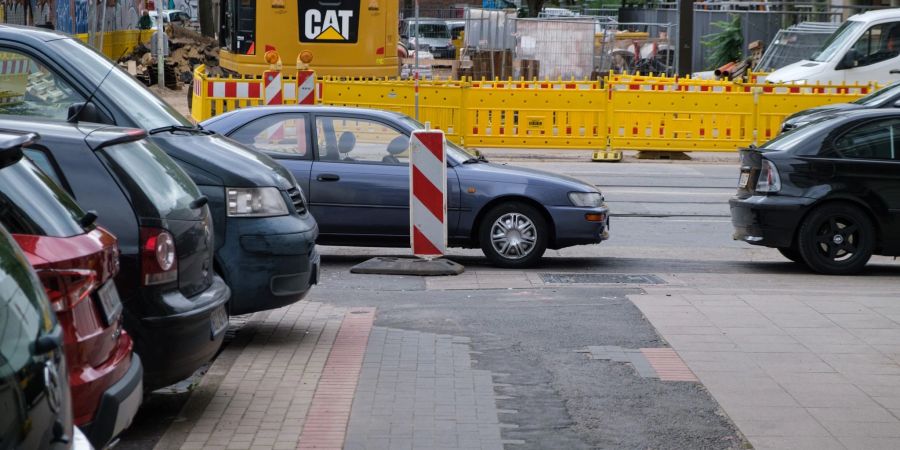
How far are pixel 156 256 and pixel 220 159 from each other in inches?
86.5

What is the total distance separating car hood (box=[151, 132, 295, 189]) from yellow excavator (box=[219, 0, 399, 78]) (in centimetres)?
1653

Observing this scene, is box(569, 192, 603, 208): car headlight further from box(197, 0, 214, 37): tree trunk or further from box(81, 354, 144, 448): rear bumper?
box(197, 0, 214, 37): tree trunk

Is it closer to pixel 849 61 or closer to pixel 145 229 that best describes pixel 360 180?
pixel 145 229

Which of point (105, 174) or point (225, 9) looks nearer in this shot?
point (105, 174)

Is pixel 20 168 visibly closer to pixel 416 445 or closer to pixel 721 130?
pixel 416 445

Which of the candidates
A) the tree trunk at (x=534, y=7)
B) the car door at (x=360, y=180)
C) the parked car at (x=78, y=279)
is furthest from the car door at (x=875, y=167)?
the tree trunk at (x=534, y=7)

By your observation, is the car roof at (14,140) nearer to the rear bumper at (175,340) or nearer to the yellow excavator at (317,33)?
the rear bumper at (175,340)

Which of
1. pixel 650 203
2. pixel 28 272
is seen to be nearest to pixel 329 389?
pixel 28 272

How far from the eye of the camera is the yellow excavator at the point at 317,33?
24.6 m

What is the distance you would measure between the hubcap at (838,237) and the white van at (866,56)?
12628mm

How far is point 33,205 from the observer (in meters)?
4.41

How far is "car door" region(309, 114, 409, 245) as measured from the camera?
11797mm

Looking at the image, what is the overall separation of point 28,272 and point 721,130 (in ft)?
65.8

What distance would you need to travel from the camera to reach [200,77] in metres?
21.2
